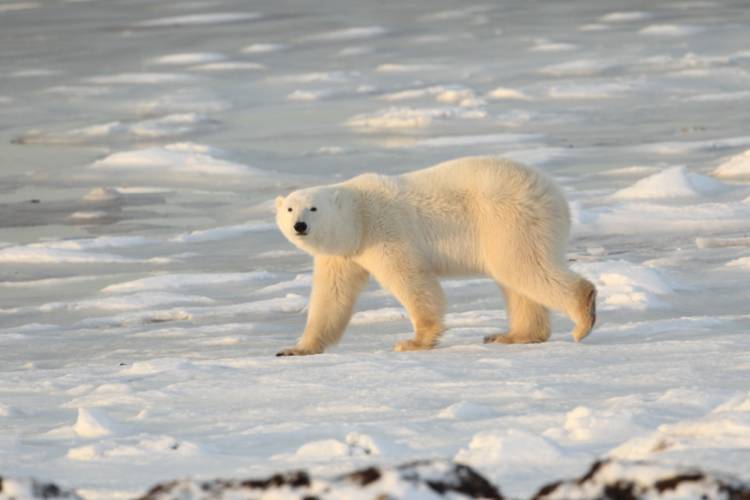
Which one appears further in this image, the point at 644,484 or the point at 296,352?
the point at 296,352

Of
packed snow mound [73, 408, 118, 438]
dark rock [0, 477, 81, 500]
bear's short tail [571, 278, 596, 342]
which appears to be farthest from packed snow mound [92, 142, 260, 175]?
dark rock [0, 477, 81, 500]

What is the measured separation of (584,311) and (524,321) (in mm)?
255

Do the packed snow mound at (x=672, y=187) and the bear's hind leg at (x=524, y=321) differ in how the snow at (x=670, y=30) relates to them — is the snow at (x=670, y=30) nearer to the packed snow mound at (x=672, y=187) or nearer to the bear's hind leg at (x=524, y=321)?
the packed snow mound at (x=672, y=187)

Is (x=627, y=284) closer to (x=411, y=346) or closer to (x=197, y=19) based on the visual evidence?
(x=411, y=346)

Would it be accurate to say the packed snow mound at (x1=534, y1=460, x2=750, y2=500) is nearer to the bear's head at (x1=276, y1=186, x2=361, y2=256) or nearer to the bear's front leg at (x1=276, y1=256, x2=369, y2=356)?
the bear's head at (x1=276, y1=186, x2=361, y2=256)

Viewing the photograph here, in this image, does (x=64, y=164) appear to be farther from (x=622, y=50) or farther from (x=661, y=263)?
(x=622, y=50)

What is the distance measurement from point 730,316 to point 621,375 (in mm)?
1482

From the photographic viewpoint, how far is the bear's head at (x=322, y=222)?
5145 mm

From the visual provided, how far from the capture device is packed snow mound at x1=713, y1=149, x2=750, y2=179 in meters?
8.84

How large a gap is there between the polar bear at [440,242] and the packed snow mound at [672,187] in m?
3.17

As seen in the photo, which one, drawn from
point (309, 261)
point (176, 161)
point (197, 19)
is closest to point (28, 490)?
point (309, 261)

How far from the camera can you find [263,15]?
21.5 m

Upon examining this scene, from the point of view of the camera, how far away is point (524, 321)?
5250mm

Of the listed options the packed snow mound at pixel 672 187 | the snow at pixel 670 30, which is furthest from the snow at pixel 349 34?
the packed snow mound at pixel 672 187
